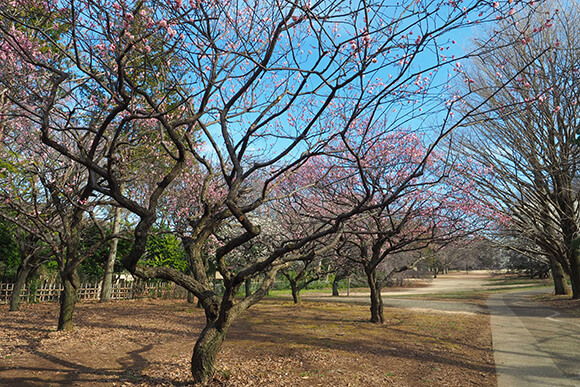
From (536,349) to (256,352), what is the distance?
5985 millimetres

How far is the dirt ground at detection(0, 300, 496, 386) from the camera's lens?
5.29 metres

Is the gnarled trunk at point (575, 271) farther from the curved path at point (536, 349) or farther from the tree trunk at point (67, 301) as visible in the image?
the tree trunk at point (67, 301)

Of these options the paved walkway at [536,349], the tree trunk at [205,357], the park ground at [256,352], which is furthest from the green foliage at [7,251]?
the paved walkway at [536,349]

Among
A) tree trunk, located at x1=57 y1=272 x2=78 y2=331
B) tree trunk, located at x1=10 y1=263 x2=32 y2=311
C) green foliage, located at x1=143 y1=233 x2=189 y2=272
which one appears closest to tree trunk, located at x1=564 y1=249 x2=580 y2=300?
tree trunk, located at x1=57 y1=272 x2=78 y2=331

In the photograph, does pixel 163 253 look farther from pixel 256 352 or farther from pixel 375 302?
pixel 256 352

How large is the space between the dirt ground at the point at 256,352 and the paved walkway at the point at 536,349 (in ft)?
1.06

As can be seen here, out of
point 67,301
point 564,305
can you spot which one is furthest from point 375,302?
point 564,305

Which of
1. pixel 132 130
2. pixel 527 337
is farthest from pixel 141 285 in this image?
pixel 527 337

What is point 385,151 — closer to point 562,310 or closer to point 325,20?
point 325,20

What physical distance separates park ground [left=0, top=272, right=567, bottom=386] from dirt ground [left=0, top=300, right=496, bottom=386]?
2cm

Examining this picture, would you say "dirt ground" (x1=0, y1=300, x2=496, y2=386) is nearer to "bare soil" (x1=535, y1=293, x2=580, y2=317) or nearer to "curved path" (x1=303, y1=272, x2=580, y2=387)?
"curved path" (x1=303, y1=272, x2=580, y2=387)

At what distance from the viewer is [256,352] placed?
6.98 meters

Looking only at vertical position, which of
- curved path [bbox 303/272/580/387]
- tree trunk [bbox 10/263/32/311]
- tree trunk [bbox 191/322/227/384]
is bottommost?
curved path [bbox 303/272/580/387]

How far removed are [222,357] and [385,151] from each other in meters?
8.22
